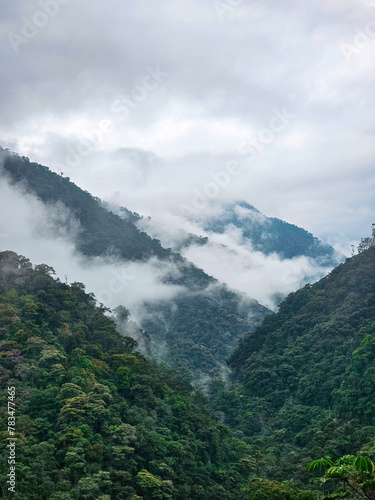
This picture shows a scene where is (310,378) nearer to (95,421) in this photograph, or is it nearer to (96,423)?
(96,423)

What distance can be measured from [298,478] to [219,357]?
42487 millimetres

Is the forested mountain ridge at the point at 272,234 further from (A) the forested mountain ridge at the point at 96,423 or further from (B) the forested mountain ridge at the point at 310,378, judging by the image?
(A) the forested mountain ridge at the point at 96,423

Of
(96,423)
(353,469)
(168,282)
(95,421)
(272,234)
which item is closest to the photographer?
(353,469)

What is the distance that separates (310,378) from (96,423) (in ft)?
67.7

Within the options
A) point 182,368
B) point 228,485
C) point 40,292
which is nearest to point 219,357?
point 182,368

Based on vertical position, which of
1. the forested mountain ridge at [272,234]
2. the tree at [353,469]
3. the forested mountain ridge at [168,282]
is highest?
the forested mountain ridge at [272,234]

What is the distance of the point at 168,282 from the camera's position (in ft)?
294

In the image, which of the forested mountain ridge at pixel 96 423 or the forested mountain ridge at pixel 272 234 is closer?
the forested mountain ridge at pixel 96 423

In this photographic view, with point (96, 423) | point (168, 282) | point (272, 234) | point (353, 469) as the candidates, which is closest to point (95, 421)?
point (96, 423)

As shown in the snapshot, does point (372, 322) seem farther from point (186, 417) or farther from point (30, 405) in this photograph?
point (30, 405)

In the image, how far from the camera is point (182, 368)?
57438 mm

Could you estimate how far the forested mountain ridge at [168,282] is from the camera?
243 feet

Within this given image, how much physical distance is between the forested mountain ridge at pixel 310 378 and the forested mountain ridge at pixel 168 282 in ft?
63.2

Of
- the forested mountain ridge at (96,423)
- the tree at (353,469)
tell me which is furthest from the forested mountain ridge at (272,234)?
the tree at (353,469)
